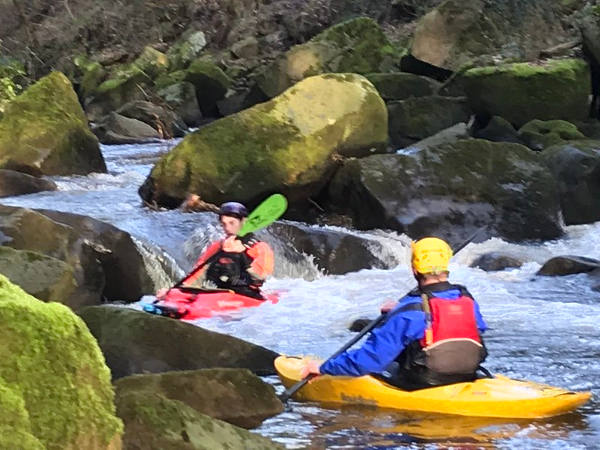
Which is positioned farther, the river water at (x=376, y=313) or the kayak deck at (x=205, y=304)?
the kayak deck at (x=205, y=304)

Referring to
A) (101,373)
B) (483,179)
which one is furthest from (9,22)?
(101,373)

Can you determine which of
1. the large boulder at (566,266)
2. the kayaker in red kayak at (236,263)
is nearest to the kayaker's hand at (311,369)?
the kayaker in red kayak at (236,263)

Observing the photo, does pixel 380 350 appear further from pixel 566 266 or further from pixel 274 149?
pixel 274 149

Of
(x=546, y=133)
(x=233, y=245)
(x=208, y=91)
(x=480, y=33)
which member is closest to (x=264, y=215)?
(x=233, y=245)

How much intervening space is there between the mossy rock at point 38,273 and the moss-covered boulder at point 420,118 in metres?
9.78

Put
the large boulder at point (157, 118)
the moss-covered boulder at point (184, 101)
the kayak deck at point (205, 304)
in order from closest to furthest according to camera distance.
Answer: the kayak deck at point (205, 304) → the large boulder at point (157, 118) → the moss-covered boulder at point (184, 101)

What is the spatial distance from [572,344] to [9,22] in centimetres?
2110

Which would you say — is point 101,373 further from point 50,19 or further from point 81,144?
point 50,19

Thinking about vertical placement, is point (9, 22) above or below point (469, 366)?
above

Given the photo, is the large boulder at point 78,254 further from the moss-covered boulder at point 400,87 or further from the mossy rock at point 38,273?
the moss-covered boulder at point 400,87

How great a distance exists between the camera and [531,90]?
1501 cm

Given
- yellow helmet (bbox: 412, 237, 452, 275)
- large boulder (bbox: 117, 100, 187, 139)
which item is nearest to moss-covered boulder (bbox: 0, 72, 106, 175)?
large boulder (bbox: 117, 100, 187, 139)

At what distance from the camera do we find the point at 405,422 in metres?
4.66

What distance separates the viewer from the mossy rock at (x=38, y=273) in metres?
5.84
